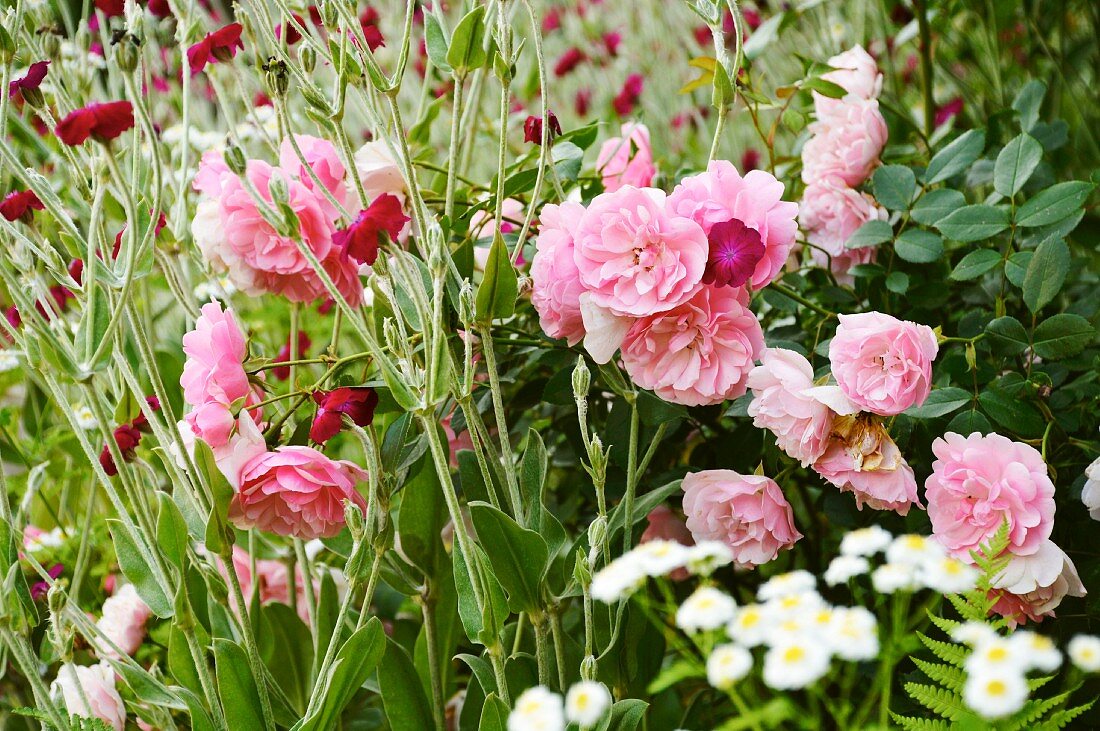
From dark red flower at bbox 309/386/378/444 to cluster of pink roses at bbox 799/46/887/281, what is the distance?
43cm

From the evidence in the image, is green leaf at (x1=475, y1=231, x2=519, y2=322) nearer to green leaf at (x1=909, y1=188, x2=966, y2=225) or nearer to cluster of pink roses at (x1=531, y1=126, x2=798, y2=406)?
cluster of pink roses at (x1=531, y1=126, x2=798, y2=406)

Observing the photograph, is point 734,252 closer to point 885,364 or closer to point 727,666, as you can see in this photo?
point 885,364

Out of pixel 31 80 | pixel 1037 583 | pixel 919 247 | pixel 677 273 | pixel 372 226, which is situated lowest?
pixel 1037 583

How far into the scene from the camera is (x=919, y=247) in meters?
0.75

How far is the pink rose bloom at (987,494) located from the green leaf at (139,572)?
48cm

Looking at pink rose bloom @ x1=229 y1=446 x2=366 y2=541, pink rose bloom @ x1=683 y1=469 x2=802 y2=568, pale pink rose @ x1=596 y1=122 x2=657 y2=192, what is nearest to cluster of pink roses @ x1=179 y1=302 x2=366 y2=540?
pink rose bloom @ x1=229 y1=446 x2=366 y2=541

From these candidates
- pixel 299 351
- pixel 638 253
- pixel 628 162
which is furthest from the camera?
pixel 299 351

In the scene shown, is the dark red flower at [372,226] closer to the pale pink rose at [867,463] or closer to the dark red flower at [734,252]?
the dark red flower at [734,252]

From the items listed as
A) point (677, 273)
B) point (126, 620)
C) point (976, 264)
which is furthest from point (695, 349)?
point (126, 620)

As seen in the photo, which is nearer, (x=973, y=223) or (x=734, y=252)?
(x=734, y=252)

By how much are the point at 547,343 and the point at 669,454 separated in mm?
182

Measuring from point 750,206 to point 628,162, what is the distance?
27 cm

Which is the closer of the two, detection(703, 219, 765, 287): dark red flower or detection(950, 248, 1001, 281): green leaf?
detection(703, 219, 765, 287): dark red flower

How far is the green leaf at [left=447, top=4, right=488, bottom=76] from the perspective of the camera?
0.60m
